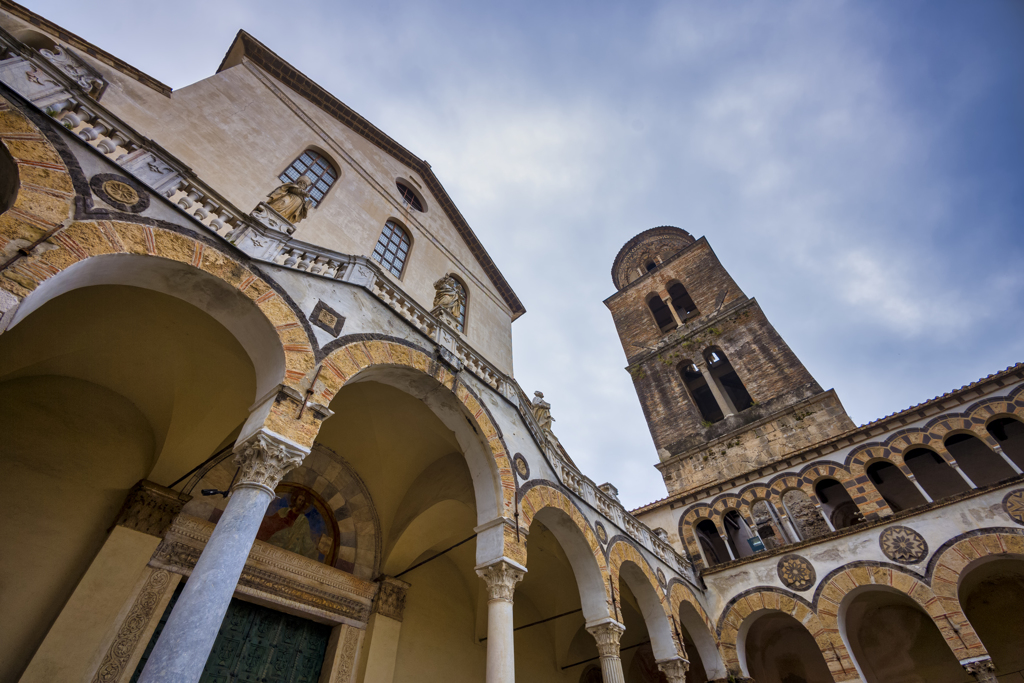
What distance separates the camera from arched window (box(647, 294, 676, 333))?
2531 centimetres

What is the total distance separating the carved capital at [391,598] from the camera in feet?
28.5

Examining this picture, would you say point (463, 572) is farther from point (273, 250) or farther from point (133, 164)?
point (133, 164)

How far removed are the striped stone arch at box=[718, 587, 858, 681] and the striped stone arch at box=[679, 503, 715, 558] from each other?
1784 millimetres

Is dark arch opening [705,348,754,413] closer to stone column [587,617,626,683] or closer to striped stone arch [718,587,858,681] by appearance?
striped stone arch [718,587,858,681]

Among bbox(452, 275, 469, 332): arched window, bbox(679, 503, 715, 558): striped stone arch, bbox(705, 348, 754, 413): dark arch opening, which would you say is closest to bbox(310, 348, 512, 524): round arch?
bbox(452, 275, 469, 332): arched window

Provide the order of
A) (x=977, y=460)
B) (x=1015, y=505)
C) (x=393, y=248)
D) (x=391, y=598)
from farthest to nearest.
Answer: (x=977, y=460), (x=393, y=248), (x=1015, y=505), (x=391, y=598)

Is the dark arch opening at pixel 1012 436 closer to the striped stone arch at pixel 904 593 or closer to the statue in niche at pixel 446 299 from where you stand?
the striped stone arch at pixel 904 593

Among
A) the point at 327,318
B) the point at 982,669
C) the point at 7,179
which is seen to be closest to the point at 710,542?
the point at 982,669

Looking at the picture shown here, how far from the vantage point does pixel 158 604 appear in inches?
253

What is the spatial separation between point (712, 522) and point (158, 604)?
13.1 meters

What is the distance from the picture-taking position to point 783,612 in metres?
11.4

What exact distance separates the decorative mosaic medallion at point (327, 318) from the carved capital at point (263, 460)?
163 centimetres

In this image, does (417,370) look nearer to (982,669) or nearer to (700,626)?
(700,626)

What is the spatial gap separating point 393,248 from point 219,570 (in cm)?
942
